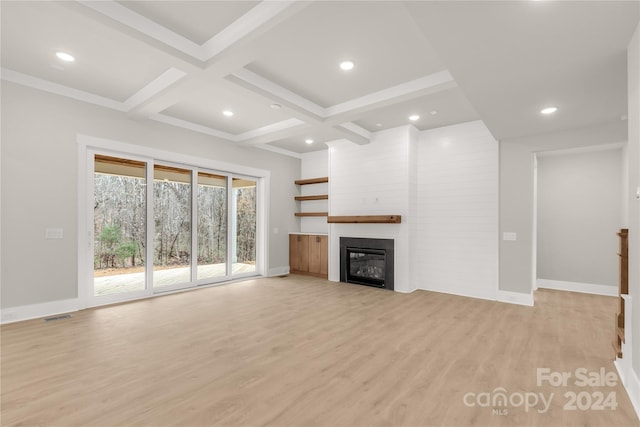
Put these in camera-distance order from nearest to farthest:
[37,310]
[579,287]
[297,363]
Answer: [297,363] → [37,310] → [579,287]

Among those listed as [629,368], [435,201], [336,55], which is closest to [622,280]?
[629,368]

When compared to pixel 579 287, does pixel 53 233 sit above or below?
above

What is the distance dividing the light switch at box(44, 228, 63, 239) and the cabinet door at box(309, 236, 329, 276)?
14.2 feet

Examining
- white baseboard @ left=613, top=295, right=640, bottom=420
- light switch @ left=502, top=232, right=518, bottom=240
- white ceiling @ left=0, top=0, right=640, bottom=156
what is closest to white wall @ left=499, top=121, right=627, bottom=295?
light switch @ left=502, top=232, right=518, bottom=240

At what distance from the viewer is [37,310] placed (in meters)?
3.68

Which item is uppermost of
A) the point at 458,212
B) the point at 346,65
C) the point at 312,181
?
the point at 346,65

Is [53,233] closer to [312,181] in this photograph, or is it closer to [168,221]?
[168,221]

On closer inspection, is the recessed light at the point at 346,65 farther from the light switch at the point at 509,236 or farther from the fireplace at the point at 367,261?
the light switch at the point at 509,236

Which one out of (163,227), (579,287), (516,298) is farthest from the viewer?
(579,287)

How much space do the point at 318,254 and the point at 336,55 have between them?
435 centimetres

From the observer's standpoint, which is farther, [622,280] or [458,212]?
[458,212]

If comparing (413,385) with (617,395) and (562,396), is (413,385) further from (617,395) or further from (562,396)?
(617,395)

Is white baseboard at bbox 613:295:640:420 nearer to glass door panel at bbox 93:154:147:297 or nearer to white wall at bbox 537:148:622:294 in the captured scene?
white wall at bbox 537:148:622:294

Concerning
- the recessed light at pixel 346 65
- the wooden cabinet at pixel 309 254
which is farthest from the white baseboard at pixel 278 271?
the recessed light at pixel 346 65
